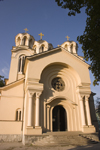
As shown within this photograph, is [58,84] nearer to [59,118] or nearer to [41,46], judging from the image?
[59,118]

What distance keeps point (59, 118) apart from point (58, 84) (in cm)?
352

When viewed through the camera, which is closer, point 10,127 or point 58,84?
point 10,127

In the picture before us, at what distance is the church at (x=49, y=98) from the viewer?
11695mm

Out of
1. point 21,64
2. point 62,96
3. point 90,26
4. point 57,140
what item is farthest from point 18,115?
point 90,26

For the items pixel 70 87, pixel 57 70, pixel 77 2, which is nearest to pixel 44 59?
pixel 57 70

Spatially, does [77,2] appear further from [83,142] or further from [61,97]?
[83,142]

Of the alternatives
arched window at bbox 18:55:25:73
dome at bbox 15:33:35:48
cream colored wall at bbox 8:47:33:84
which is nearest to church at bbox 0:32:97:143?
cream colored wall at bbox 8:47:33:84

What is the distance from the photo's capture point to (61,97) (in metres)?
12.7

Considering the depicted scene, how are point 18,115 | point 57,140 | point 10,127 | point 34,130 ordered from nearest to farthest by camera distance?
point 57,140 → point 34,130 → point 10,127 → point 18,115

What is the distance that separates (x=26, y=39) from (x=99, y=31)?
1684 centimetres

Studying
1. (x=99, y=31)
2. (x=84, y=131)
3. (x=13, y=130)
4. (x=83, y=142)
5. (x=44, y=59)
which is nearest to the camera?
(x=99, y=31)

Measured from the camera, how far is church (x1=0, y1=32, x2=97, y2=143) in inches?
460

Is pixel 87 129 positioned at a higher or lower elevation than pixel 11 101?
lower

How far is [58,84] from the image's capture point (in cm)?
1410
